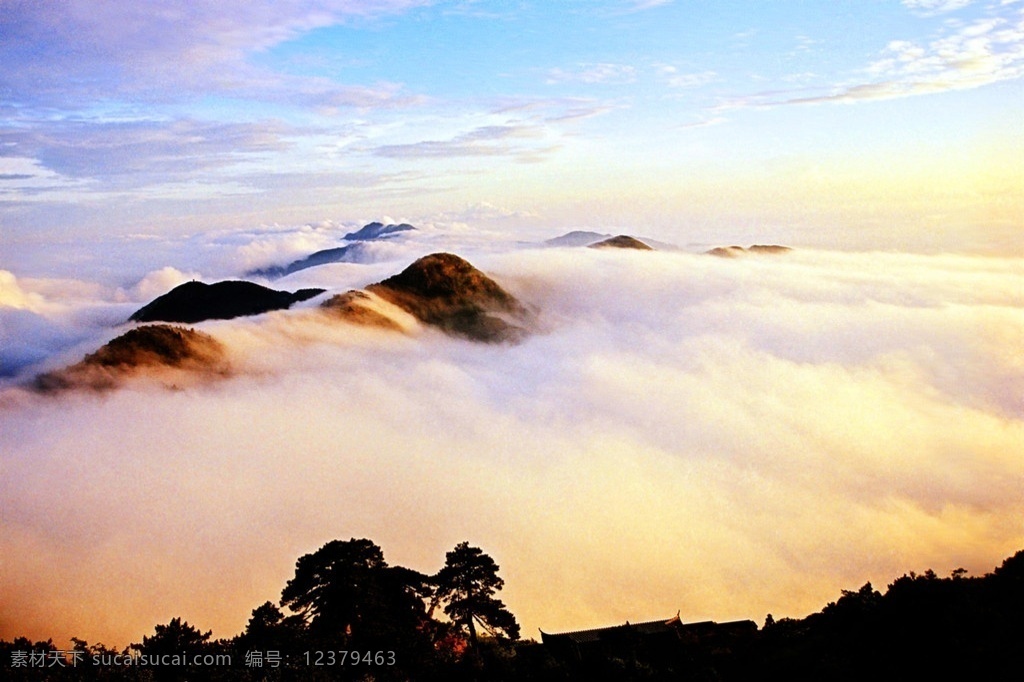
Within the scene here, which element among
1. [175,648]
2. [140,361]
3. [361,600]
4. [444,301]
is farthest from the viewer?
[444,301]

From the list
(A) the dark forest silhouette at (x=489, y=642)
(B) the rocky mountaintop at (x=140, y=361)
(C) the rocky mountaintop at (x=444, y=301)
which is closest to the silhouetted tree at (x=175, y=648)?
(A) the dark forest silhouette at (x=489, y=642)

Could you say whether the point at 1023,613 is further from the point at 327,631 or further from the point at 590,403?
the point at 590,403

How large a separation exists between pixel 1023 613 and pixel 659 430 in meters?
83.7

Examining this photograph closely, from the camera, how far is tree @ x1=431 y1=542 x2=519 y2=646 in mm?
28734

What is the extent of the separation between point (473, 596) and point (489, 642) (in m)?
1.70

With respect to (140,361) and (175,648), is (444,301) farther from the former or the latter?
(175,648)

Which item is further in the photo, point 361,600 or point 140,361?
point 140,361

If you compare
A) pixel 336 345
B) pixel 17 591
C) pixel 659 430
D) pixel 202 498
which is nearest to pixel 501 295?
pixel 336 345

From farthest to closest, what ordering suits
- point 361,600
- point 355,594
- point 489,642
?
point 489,642
point 355,594
point 361,600

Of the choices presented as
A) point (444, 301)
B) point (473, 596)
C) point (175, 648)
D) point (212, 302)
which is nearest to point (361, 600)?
point (473, 596)

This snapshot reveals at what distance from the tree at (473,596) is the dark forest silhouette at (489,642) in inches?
1.6

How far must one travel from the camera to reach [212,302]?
13850 cm

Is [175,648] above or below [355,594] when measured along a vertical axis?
above

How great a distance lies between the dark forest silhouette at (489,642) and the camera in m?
18.9
